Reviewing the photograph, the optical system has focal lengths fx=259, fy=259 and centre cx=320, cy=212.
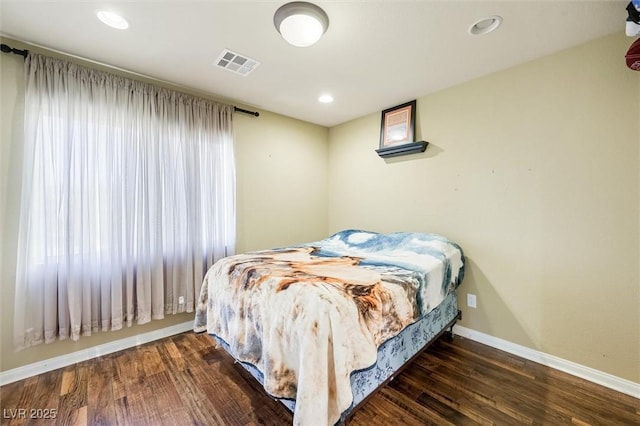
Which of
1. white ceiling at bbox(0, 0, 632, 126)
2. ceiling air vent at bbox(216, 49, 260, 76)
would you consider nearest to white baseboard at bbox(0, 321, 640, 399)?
white ceiling at bbox(0, 0, 632, 126)

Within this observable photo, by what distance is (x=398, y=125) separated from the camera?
3107 millimetres

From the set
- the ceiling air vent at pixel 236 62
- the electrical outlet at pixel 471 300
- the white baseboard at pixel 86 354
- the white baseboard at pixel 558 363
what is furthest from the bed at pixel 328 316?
the ceiling air vent at pixel 236 62

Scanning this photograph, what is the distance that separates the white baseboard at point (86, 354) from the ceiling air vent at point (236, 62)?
2.59 m

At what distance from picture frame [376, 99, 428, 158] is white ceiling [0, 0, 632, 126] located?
14.4 inches

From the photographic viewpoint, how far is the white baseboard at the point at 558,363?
5.88ft

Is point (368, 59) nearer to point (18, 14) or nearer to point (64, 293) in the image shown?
point (18, 14)

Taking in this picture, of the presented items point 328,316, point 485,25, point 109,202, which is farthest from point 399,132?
point 109,202

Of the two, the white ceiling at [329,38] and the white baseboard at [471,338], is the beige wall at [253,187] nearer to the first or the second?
the white baseboard at [471,338]

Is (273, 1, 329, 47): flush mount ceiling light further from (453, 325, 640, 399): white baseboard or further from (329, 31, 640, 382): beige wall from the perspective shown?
(453, 325, 640, 399): white baseboard

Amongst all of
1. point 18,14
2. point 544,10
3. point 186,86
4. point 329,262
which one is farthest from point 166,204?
point 544,10

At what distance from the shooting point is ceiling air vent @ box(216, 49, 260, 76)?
2.13 meters

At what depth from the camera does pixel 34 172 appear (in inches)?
76.9

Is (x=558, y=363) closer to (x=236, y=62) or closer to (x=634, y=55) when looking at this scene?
(x=634, y=55)

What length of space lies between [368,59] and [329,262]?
1.75 m
